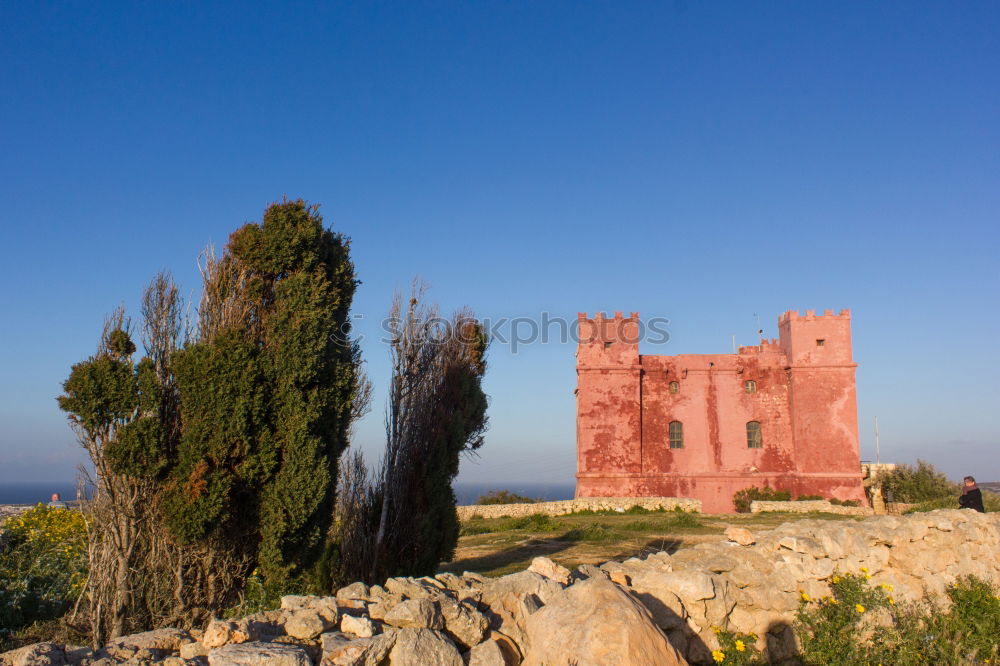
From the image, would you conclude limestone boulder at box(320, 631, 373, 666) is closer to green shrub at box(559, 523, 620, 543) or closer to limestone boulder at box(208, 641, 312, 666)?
limestone boulder at box(208, 641, 312, 666)

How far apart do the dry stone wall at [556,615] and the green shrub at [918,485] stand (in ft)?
92.1

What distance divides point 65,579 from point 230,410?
12.9 feet

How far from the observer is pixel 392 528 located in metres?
10.3

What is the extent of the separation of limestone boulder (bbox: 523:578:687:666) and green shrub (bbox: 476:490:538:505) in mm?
28421

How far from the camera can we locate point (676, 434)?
3400 cm

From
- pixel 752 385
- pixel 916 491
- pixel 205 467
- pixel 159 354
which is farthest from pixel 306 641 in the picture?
pixel 916 491

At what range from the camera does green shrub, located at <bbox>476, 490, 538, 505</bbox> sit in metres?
33.2

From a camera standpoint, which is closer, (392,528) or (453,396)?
(392,528)

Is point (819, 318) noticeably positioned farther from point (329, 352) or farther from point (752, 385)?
point (329, 352)

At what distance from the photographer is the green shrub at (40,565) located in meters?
8.10

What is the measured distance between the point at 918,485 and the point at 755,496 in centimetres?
802

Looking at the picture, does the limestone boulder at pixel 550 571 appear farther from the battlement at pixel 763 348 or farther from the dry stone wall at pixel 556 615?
the battlement at pixel 763 348

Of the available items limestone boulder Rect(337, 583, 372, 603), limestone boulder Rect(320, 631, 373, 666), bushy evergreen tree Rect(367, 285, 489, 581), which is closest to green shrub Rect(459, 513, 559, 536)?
bushy evergreen tree Rect(367, 285, 489, 581)

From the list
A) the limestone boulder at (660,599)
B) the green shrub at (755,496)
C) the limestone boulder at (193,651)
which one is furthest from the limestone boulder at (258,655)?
the green shrub at (755,496)
